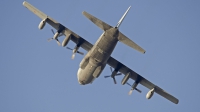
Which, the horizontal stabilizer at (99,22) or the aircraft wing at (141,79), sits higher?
the horizontal stabilizer at (99,22)

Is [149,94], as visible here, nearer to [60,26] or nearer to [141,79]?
[141,79]

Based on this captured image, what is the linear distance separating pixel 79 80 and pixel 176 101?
42.2 ft

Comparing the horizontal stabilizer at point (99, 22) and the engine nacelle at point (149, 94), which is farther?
the engine nacelle at point (149, 94)

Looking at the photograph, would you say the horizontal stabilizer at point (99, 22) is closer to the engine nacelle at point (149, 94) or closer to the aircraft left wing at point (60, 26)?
the aircraft left wing at point (60, 26)

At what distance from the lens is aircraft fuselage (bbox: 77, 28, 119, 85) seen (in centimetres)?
4103

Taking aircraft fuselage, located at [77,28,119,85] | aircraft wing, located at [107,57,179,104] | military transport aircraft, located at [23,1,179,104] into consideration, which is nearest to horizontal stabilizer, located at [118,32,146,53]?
military transport aircraft, located at [23,1,179,104]

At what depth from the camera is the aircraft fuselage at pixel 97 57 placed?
41.0 meters

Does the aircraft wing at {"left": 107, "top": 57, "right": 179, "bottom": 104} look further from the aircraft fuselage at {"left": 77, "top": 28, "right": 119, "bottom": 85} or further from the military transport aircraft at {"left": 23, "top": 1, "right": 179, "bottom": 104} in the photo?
the aircraft fuselage at {"left": 77, "top": 28, "right": 119, "bottom": 85}

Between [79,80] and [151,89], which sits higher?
[151,89]

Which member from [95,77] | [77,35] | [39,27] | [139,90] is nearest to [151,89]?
[139,90]

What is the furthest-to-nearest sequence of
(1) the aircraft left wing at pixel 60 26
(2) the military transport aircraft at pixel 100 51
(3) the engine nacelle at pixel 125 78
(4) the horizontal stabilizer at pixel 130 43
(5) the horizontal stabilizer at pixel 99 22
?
(3) the engine nacelle at pixel 125 78 → (1) the aircraft left wing at pixel 60 26 → (4) the horizontal stabilizer at pixel 130 43 → (2) the military transport aircraft at pixel 100 51 → (5) the horizontal stabilizer at pixel 99 22

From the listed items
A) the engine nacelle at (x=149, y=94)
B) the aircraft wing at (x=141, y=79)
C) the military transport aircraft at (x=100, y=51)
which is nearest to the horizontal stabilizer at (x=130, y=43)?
the military transport aircraft at (x=100, y=51)

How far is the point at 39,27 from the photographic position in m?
45.3

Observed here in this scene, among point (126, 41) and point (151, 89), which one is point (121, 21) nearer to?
point (126, 41)
